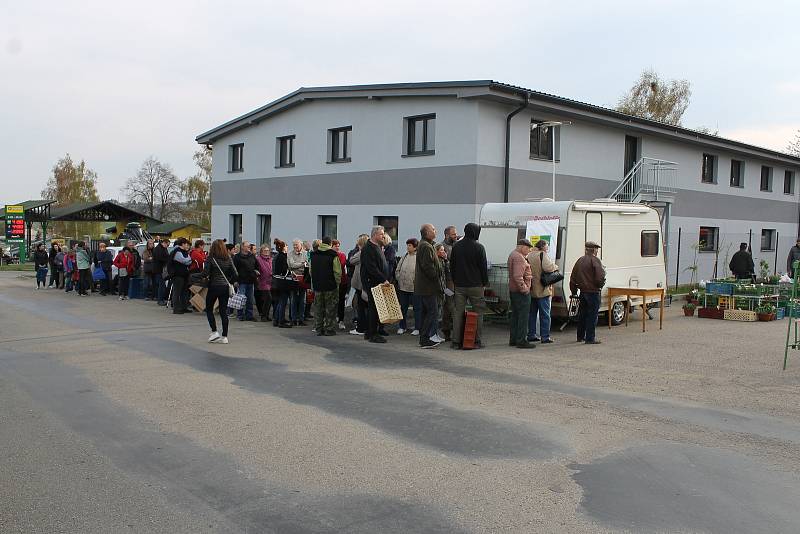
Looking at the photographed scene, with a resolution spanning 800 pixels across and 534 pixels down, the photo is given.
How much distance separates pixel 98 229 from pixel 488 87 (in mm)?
65637

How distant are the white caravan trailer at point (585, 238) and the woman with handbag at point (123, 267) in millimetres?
10388

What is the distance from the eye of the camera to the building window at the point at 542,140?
1894cm

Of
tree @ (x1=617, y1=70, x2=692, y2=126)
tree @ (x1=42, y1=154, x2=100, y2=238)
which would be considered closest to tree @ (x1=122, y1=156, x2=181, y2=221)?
tree @ (x1=42, y1=154, x2=100, y2=238)

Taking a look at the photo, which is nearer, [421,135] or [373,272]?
[373,272]

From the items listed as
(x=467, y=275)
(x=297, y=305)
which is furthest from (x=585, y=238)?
(x=297, y=305)

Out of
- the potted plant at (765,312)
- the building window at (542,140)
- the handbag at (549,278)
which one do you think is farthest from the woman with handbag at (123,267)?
the potted plant at (765,312)

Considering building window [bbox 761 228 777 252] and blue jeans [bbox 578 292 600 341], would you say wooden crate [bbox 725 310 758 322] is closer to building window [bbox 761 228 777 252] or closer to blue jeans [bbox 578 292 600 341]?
blue jeans [bbox 578 292 600 341]

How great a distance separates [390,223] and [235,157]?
951 cm

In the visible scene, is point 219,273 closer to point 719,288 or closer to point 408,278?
point 408,278

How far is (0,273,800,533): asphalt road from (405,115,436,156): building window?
8.83 meters

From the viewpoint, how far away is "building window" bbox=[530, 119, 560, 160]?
18938 millimetres

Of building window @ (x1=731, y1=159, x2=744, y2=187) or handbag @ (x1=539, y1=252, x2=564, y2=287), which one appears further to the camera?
building window @ (x1=731, y1=159, x2=744, y2=187)

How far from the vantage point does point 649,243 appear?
15.2m

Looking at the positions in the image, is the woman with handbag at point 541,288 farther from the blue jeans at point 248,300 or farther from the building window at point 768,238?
the building window at point 768,238
